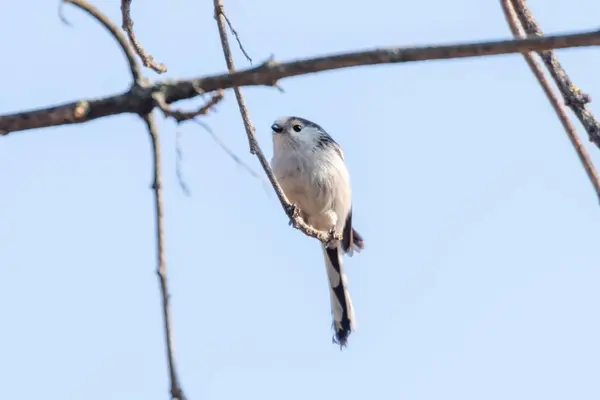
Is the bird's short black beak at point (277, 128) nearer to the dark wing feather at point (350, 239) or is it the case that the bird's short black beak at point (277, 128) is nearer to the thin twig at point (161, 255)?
the dark wing feather at point (350, 239)

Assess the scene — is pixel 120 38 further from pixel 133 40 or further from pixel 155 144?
pixel 133 40

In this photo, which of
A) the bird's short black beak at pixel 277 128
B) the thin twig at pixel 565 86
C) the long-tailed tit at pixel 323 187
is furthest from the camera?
the bird's short black beak at pixel 277 128

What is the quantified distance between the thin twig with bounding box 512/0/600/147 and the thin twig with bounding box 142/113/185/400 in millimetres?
1564

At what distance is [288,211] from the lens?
205 inches

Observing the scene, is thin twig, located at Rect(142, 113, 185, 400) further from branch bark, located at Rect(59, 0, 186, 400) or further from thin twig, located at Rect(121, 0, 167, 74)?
thin twig, located at Rect(121, 0, 167, 74)

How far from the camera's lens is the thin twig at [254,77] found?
1.77 meters

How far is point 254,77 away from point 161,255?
42 cm

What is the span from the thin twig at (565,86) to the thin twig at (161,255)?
5.13ft

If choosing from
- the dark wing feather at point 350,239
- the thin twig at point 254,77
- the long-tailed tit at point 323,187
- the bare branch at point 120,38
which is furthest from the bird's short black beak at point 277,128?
the thin twig at point 254,77

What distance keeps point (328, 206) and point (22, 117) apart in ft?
17.6

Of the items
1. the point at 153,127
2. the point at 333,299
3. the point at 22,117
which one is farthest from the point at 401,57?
the point at 333,299

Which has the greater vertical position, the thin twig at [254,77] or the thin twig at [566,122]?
the thin twig at [566,122]

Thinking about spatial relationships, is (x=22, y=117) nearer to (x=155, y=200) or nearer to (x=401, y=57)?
(x=155, y=200)

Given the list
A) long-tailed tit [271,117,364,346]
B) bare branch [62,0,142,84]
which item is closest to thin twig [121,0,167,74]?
bare branch [62,0,142,84]
